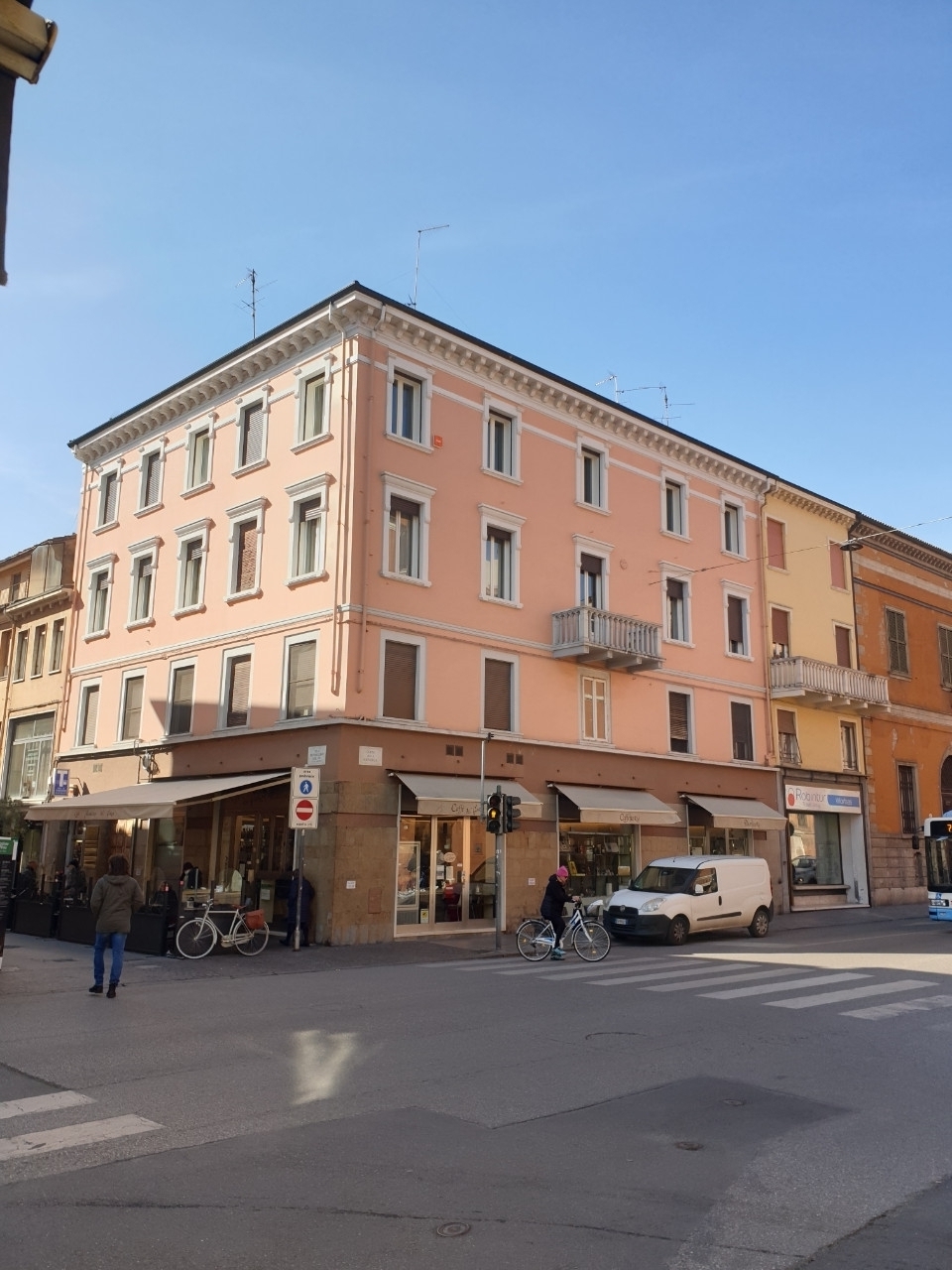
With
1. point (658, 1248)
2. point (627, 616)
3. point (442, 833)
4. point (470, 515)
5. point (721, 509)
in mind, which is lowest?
point (658, 1248)

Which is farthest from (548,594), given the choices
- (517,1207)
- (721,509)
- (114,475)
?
(517,1207)

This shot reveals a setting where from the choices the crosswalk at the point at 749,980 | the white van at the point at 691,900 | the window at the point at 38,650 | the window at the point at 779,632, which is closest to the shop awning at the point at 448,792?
the white van at the point at 691,900

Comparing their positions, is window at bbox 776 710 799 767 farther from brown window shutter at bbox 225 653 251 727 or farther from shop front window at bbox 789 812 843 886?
brown window shutter at bbox 225 653 251 727

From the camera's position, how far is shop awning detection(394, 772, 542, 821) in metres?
21.7

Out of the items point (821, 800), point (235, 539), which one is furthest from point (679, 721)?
point (235, 539)

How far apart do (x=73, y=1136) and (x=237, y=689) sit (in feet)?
60.7

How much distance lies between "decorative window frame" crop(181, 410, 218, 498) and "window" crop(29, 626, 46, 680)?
32.8ft

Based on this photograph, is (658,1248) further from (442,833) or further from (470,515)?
(470,515)

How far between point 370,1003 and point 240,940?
21.3ft

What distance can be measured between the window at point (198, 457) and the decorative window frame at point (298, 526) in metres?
4.24

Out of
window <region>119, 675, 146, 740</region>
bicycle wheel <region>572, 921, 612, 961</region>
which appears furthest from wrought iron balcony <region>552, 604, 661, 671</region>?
window <region>119, 675, 146, 740</region>

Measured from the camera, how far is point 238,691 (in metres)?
24.8

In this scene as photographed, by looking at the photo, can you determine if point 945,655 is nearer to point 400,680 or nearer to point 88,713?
point 400,680

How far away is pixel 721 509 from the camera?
1273 inches
